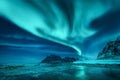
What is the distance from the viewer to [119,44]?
7726 inches

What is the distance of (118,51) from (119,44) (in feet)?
84.6

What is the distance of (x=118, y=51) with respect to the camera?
175 metres

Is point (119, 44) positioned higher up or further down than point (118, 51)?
higher up

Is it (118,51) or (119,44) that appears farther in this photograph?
(119,44)
